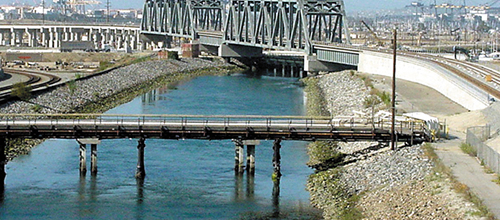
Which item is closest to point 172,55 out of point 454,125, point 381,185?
point 454,125

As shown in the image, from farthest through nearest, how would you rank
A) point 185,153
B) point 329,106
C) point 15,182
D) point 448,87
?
point 329,106 < point 448,87 < point 185,153 < point 15,182

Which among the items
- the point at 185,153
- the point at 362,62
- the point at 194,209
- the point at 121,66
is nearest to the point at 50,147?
the point at 185,153

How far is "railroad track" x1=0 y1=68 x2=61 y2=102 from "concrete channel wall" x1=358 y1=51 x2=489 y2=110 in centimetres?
3121

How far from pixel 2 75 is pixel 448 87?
48.1m

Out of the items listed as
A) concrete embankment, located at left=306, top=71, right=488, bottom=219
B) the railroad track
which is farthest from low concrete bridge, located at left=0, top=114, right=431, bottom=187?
the railroad track

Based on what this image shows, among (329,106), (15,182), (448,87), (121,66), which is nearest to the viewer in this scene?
(15,182)

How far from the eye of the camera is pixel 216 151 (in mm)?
53219

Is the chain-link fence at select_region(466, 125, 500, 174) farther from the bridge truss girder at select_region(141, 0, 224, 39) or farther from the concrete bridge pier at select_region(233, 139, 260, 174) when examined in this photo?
the bridge truss girder at select_region(141, 0, 224, 39)

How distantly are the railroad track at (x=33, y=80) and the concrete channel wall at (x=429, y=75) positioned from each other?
31.2m

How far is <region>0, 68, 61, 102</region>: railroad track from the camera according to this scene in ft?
246

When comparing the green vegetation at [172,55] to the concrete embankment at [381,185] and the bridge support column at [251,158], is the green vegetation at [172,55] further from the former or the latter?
the bridge support column at [251,158]

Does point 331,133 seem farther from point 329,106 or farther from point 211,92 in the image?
point 211,92

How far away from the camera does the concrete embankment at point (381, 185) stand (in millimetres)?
34375

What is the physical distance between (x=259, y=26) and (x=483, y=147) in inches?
3611
